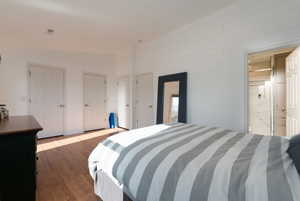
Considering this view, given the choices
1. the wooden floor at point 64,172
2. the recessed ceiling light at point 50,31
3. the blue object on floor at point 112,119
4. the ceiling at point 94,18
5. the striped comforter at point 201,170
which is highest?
the ceiling at point 94,18

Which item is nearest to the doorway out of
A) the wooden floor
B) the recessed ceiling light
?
the wooden floor

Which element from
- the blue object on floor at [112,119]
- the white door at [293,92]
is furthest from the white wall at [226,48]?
the blue object on floor at [112,119]

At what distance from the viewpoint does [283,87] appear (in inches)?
132

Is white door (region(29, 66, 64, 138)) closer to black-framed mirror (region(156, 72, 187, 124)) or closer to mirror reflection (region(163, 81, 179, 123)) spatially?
black-framed mirror (region(156, 72, 187, 124))

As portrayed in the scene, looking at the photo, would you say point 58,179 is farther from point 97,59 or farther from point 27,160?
point 97,59

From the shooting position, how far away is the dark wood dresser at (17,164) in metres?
1.39

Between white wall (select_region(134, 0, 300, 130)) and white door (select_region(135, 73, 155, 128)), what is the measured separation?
84cm

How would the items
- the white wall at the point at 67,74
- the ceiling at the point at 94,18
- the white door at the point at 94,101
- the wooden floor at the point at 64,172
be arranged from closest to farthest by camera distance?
the wooden floor at the point at 64,172
the ceiling at the point at 94,18
the white wall at the point at 67,74
the white door at the point at 94,101

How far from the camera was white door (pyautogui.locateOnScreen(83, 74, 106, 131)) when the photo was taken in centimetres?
493

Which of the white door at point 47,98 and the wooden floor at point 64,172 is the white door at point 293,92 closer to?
the wooden floor at point 64,172

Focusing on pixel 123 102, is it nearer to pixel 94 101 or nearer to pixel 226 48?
pixel 94 101

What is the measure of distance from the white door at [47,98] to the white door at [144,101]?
7.33 feet

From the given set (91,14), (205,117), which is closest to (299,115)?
(205,117)

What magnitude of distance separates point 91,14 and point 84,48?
6.56ft
